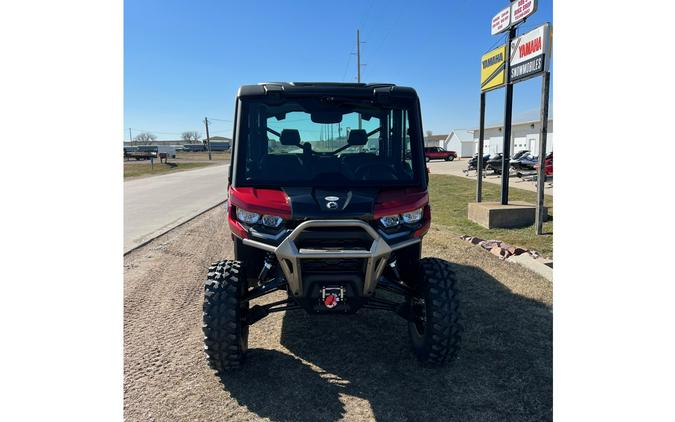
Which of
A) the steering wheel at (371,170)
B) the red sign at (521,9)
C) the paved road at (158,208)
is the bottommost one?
the paved road at (158,208)

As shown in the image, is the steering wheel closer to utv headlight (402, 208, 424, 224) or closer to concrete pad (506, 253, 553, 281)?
utv headlight (402, 208, 424, 224)

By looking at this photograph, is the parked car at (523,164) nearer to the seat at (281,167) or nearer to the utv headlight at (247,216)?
the seat at (281,167)

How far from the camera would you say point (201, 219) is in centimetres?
1138

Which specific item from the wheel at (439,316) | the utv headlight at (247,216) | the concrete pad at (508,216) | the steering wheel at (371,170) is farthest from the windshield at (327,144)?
the concrete pad at (508,216)

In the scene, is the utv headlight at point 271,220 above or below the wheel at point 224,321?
above

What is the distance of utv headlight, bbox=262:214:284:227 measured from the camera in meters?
3.26

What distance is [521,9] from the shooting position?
8898mm

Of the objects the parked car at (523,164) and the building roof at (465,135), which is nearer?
the parked car at (523,164)

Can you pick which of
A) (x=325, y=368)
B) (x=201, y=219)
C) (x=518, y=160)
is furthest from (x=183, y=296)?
(x=518, y=160)

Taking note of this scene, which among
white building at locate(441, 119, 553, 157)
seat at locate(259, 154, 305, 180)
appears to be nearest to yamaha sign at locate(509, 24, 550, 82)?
seat at locate(259, 154, 305, 180)

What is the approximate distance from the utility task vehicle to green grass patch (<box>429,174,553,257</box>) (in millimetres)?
4336

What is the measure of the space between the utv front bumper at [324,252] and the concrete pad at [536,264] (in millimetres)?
3557

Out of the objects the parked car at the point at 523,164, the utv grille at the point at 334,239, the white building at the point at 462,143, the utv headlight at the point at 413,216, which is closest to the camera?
the utv grille at the point at 334,239

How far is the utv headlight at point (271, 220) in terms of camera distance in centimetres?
326
